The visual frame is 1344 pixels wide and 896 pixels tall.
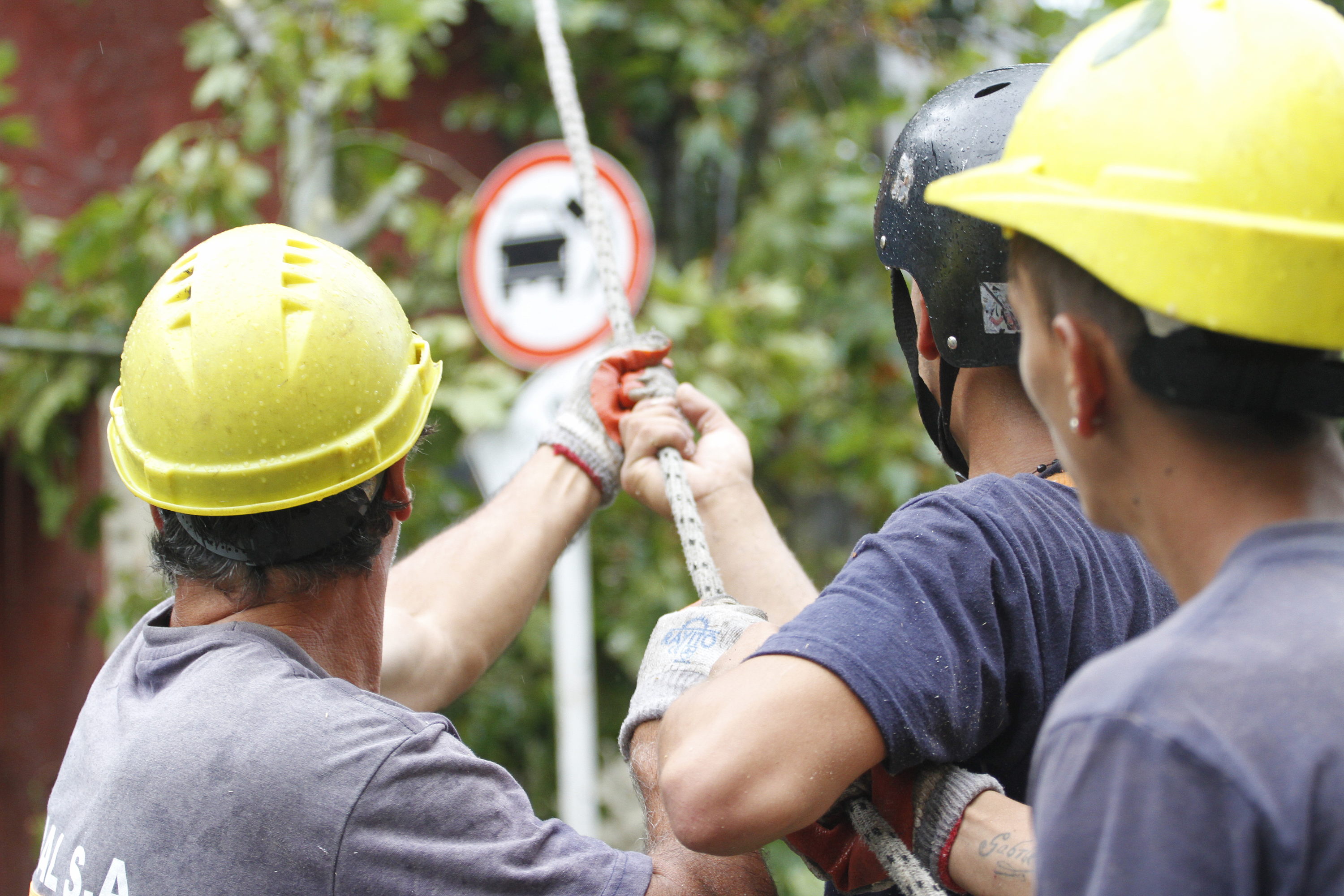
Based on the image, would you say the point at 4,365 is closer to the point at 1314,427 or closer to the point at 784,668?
the point at 784,668

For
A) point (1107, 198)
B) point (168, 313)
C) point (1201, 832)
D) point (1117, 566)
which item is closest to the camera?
point (1201, 832)

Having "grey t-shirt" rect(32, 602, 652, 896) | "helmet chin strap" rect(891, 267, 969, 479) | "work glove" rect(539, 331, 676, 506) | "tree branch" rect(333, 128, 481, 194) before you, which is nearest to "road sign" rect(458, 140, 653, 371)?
"tree branch" rect(333, 128, 481, 194)

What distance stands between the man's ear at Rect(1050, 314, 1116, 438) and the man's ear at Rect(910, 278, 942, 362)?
0.68 meters

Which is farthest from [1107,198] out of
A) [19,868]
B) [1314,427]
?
[19,868]

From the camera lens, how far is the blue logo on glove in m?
1.74

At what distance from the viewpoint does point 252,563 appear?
174 centimetres

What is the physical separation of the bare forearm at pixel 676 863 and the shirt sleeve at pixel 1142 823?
30.6 inches

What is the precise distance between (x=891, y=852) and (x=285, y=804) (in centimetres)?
75

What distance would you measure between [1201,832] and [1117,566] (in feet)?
2.36

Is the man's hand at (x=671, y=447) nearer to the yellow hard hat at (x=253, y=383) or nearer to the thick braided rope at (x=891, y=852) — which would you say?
the yellow hard hat at (x=253, y=383)

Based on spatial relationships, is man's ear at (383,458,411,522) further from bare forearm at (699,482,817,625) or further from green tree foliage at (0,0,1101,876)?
green tree foliage at (0,0,1101,876)

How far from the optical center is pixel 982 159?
175cm

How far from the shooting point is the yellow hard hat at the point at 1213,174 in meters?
1.01

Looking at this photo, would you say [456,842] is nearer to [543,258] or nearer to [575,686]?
[575,686]
